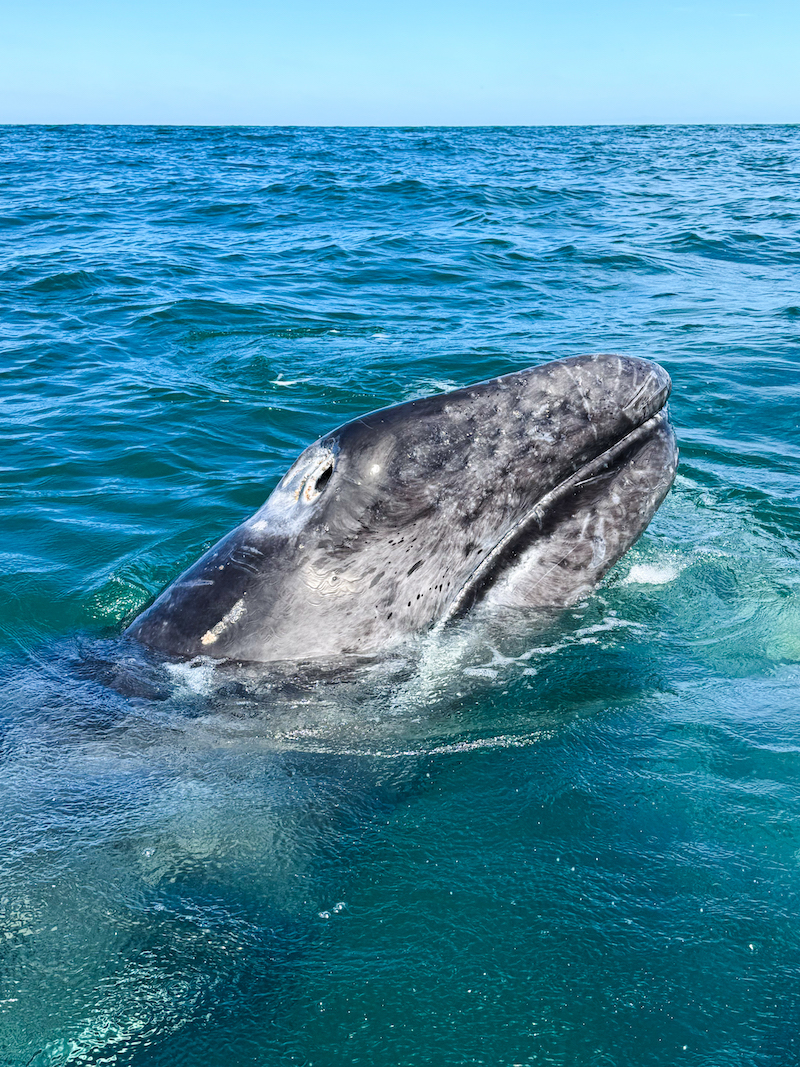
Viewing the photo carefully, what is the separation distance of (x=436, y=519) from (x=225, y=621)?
1.18 meters

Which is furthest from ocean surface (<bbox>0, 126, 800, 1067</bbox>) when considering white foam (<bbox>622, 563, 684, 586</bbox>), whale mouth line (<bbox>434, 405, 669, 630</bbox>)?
whale mouth line (<bbox>434, 405, 669, 630</bbox>)

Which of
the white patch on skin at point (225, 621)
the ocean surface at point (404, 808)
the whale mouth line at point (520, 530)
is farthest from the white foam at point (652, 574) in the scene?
the white patch on skin at point (225, 621)

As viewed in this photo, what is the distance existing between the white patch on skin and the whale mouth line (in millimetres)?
1061

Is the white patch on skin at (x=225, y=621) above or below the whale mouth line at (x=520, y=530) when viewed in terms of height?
below

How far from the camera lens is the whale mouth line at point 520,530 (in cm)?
536

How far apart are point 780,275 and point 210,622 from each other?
57.6ft

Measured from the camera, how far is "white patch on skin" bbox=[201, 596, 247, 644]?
16.6 feet

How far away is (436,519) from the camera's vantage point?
16.7ft

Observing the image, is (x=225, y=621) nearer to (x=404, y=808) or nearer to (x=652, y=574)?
(x=404, y=808)

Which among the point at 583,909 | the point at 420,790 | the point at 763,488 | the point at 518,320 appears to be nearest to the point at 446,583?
the point at 420,790

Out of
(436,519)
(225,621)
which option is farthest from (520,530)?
(225,621)

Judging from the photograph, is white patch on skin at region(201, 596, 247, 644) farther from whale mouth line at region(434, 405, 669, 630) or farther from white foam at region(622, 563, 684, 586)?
white foam at region(622, 563, 684, 586)

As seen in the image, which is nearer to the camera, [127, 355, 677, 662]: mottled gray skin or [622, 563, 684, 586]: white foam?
[127, 355, 677, 662]: mottled gray skin

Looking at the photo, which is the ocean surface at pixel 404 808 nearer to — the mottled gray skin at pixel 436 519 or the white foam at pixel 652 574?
the white foam at pixel 652 574
